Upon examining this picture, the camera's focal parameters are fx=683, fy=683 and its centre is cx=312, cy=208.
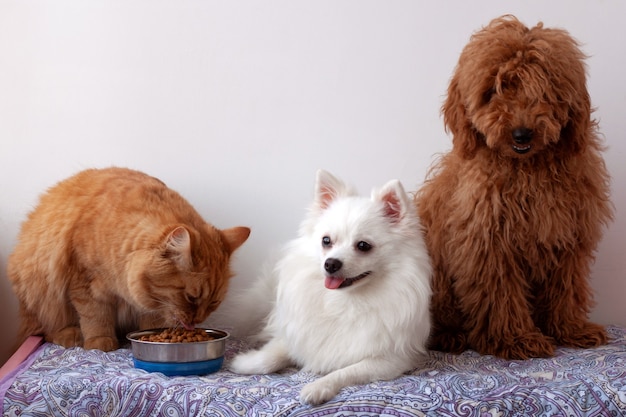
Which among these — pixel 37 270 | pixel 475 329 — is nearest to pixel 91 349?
pixel 37 270

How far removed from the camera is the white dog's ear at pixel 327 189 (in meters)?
2.20

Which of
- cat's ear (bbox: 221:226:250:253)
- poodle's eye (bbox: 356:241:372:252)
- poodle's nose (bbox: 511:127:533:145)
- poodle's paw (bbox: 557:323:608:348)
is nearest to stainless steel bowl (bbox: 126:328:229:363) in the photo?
cat's ear (bbox: 221:226:250:253)

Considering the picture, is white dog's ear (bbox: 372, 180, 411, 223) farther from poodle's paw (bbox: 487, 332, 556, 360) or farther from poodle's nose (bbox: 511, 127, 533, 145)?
poodle's paw (bbox: 487, 332, 556, 360)

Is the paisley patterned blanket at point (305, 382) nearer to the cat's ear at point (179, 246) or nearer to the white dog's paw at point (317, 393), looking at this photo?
the white dog's paw at point (317, 393)

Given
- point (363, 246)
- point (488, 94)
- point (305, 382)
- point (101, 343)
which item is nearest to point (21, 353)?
point (101, 343)

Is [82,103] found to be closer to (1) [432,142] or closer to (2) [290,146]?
(2) [290,146]

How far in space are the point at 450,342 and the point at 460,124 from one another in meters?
0.77

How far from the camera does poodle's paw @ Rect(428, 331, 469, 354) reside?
94.5 inches

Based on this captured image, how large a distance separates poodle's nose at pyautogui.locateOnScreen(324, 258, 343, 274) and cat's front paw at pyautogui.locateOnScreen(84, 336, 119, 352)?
2.83 feet

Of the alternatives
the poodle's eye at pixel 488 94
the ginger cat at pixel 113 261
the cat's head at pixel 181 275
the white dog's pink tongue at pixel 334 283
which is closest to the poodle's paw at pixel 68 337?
the ginger cat at pixel 113 261

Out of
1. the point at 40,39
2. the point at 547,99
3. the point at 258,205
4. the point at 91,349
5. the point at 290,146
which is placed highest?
the point at 40,39

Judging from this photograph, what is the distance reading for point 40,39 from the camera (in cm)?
288

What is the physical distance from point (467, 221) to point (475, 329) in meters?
0.38

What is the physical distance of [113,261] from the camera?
2.22 metres
